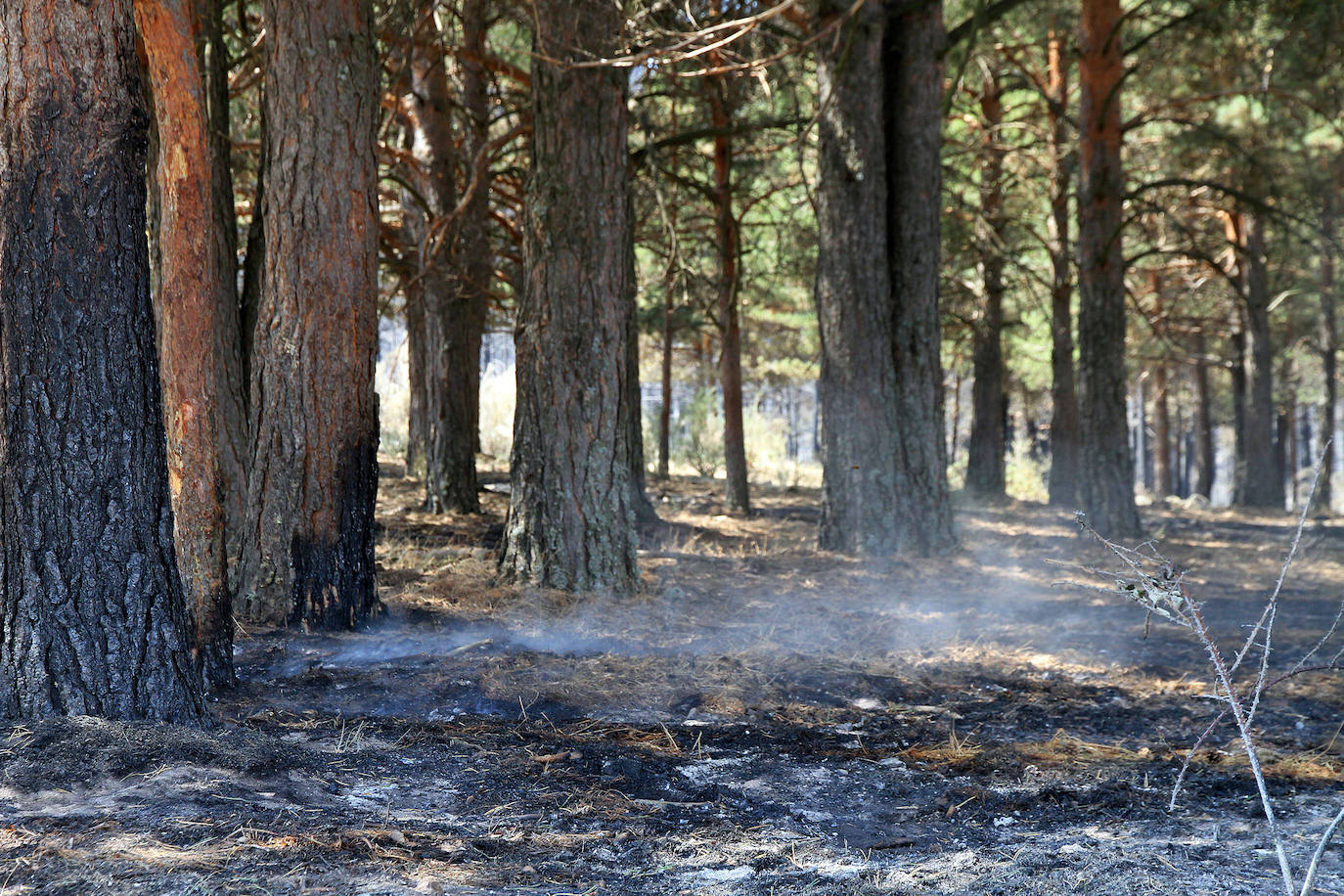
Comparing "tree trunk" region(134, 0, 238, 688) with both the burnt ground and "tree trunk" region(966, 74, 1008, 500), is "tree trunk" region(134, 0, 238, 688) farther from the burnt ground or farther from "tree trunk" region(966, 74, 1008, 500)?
"tree trunk" region(966, 74, 1008, 500)

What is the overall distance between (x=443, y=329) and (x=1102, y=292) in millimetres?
7045

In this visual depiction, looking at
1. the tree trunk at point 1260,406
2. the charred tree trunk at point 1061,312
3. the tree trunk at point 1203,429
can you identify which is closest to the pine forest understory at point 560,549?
the charred tree trunk at point 1061,312

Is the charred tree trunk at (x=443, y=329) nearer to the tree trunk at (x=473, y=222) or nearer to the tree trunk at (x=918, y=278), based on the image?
the tree trunk at (x=473, y=222)

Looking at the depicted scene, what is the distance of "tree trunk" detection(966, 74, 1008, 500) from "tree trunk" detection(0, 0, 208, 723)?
1243 cm

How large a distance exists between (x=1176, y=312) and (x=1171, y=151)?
8169 millimetres

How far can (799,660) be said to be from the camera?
5785mm

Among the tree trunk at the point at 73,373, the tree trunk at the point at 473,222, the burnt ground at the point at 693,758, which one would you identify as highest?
the tree trunk at the point at 473,222

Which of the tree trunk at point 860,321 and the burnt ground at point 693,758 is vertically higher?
the tree trunk at point 860,321

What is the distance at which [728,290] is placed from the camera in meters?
11.6

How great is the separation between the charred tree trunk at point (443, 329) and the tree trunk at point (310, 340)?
4.16 meters

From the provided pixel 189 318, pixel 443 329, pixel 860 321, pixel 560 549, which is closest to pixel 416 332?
pixel 443 329

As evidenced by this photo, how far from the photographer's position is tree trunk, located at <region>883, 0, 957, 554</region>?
8797mm

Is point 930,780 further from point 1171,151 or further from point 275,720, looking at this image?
point 1171,151

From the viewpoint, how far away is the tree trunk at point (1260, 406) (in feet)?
54.1
